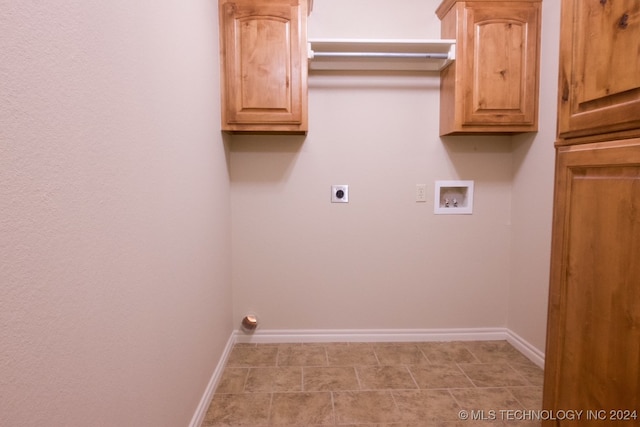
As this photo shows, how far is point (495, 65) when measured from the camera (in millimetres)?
2109

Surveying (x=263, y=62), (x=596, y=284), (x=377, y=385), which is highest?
(x=263, y=62)

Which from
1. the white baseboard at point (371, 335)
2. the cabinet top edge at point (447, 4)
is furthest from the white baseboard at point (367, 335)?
the cabinet top edge at point (447, 4)

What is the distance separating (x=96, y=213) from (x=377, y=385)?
5.76 feet

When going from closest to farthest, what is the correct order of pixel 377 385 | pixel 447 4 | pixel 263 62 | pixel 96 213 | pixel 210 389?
pixel 96 213 → pixel 210 389 → pixel 377 385 → pixel 263 62 → pixel 447 4

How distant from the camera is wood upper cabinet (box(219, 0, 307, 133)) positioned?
6.65 ft

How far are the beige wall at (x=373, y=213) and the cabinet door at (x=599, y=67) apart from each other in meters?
1.35

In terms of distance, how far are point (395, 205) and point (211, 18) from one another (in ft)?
5.51

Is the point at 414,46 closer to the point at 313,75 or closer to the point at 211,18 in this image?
the point at 313,75

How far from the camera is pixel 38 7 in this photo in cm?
65

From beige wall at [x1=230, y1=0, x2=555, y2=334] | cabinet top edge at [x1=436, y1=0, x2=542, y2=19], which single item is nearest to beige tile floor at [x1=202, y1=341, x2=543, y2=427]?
beige wall at [x1=230, y1=0, x2=555, y2=334]

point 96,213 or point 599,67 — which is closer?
point 96,213

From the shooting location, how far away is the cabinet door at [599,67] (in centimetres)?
87

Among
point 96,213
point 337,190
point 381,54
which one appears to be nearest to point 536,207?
point 337,190

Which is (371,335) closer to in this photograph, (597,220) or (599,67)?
(597,220)
